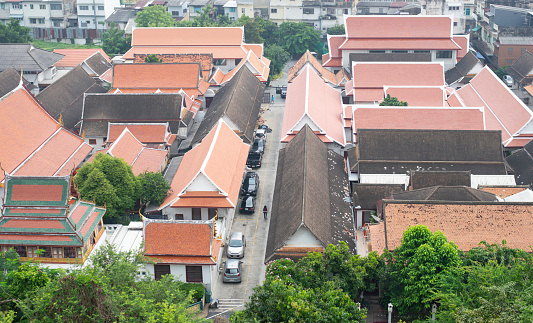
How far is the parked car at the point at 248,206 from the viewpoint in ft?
143

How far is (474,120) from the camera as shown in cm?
4806

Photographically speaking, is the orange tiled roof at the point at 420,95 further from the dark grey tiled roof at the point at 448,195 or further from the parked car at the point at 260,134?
the dark grey tiled roof at the point at 448,195

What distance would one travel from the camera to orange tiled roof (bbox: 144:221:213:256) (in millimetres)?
34062

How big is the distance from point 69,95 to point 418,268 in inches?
1513

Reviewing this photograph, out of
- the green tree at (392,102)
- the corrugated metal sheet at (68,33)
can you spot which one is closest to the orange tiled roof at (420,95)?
the green tree at (392,102)

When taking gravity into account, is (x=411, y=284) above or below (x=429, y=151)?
below

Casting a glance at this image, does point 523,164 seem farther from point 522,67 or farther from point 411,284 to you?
point 522,67

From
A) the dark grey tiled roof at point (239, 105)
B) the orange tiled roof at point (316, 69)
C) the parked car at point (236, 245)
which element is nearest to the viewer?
the parked car at point (236, 245)

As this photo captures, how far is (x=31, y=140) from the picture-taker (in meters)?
43.0

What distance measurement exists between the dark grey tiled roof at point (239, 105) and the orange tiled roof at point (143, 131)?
2.51 m

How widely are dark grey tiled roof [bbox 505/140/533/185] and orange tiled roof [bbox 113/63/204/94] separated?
28029 millimetres

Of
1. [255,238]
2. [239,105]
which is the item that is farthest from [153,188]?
[239,105]

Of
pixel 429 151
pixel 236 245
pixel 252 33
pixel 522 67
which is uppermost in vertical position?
pixel 252 33

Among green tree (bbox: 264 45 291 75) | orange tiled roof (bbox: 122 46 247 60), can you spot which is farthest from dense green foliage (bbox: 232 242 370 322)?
green tree (bbox: 264 45 291 75)
